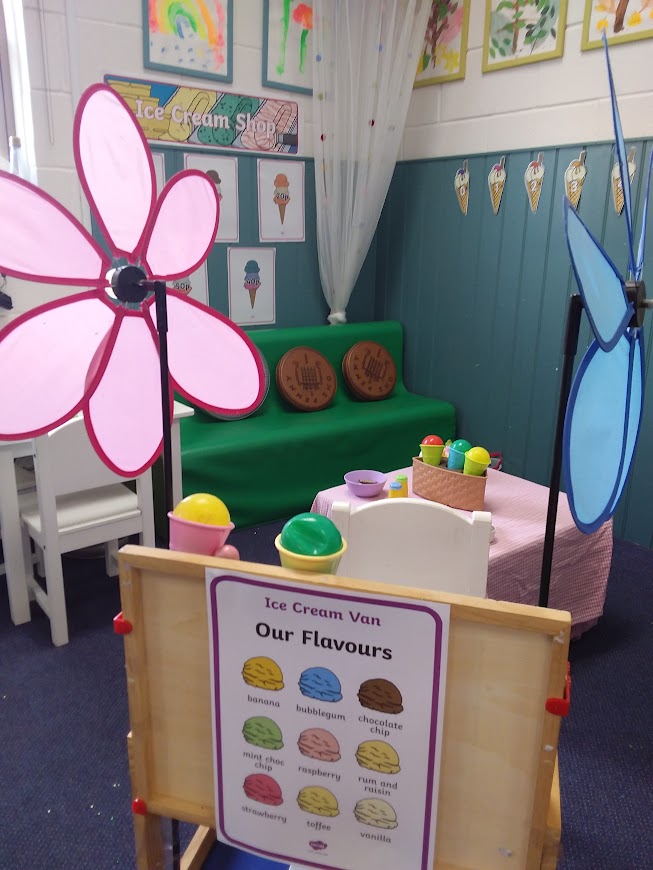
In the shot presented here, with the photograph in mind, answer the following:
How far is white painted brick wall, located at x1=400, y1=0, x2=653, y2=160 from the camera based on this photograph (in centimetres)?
239

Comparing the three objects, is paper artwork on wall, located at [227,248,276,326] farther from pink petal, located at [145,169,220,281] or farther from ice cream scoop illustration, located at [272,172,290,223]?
pink petal, located at [145,169,220,281]

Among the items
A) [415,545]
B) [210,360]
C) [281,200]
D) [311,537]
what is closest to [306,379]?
[281,200]

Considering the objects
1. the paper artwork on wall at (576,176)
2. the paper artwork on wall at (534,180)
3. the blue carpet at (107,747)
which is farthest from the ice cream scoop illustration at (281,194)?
the blue carpet at (107,747)

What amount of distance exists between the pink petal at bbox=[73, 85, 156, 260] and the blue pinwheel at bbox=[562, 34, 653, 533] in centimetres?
52

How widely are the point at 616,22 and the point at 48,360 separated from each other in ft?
8.08

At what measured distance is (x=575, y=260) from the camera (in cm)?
64

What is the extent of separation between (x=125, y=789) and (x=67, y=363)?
1036 mm

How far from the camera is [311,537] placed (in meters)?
0.75

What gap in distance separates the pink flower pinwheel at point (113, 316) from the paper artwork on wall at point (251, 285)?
217 cm

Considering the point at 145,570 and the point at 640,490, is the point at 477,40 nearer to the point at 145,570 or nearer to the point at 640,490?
the point at 640,490

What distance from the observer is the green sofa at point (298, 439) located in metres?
2.60

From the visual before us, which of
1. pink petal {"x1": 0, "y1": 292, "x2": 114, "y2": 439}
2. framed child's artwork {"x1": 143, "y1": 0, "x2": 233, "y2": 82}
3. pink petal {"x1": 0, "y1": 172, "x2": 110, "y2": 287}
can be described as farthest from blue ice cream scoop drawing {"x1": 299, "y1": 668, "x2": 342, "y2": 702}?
framed child's artwork {"x1": 143, "y1": 0, "x2": 233, "y2": 82}

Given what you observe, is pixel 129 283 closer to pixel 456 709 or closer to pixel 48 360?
pixel 48 360

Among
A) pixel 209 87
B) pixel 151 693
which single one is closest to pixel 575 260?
pixel 151 693
